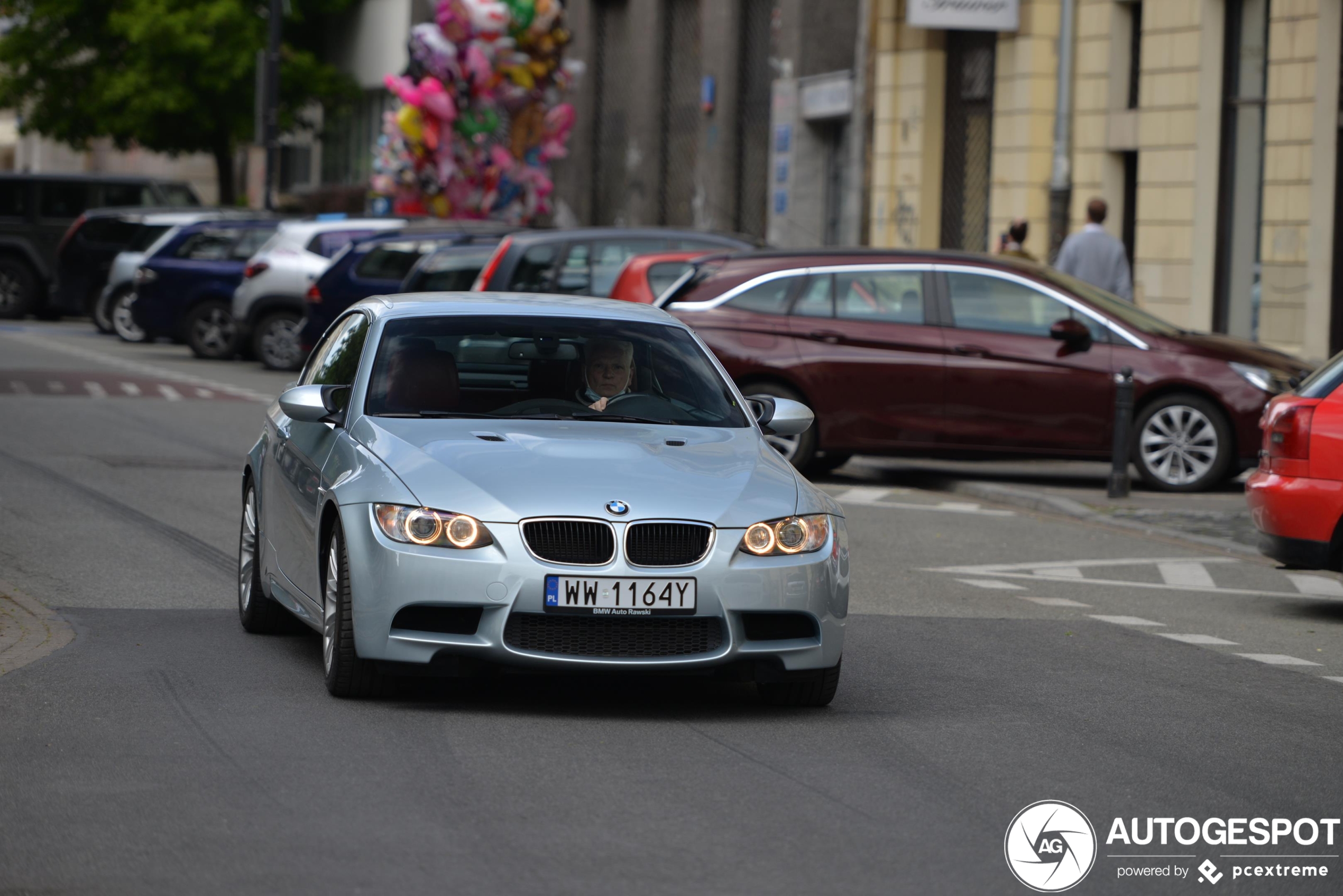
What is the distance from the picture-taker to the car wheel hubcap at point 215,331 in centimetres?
3017

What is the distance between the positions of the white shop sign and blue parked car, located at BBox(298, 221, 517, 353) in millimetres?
6731

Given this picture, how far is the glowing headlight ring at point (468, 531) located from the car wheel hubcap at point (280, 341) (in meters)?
21.4

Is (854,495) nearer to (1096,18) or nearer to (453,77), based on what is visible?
(1096,18)

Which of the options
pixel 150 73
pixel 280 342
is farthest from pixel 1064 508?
pixel 150 73

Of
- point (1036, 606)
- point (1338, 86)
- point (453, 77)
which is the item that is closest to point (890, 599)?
point (1036, 606)

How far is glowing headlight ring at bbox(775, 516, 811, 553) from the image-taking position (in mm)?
7387

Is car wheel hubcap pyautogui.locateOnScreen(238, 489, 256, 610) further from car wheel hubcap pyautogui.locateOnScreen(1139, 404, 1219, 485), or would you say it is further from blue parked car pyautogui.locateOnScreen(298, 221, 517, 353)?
blue parked car pyautogui.locateOnScreen(298, 221, 517, 353)

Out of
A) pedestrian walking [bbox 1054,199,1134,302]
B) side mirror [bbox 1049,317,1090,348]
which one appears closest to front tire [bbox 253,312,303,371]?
pedestrian walking [bbox 1054,199,1134,302]

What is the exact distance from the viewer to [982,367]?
54.1 feet

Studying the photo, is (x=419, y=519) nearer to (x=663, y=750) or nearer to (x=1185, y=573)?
(x=663, y=750)

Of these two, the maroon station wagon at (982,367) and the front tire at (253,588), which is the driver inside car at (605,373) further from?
the maroon station wagon at (982,367)

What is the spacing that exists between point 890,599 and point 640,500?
12.7 ft

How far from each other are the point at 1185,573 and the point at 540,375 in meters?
5.49

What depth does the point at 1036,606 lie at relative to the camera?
1095cm
